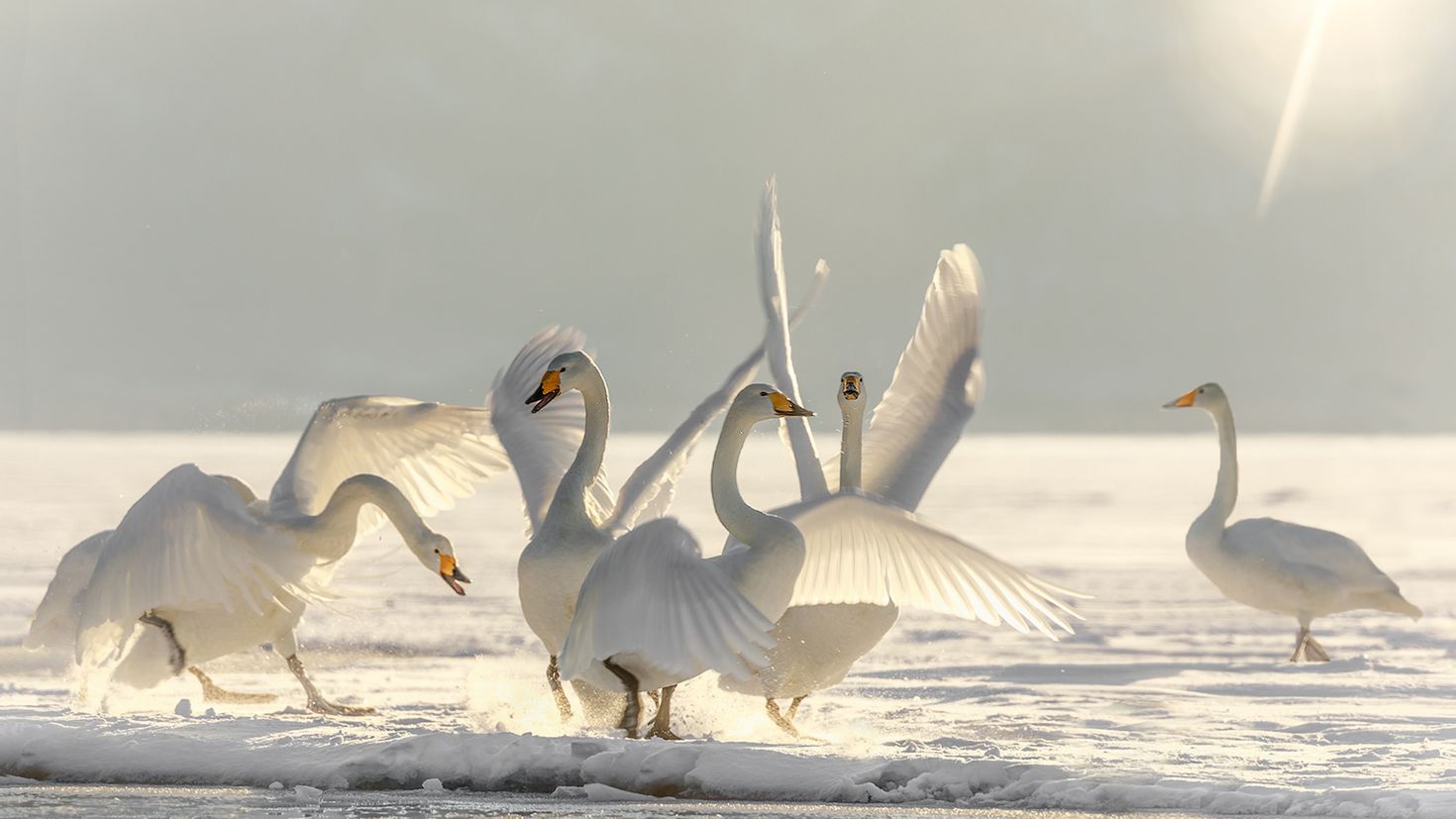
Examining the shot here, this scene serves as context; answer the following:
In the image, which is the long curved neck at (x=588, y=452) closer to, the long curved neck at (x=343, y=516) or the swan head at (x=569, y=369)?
the swan head at (x=569, y=369)

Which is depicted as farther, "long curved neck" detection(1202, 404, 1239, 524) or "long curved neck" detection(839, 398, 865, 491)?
"long curved neck" detection(1202, 404, 1239, 524)

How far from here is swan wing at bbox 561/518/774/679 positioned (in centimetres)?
664

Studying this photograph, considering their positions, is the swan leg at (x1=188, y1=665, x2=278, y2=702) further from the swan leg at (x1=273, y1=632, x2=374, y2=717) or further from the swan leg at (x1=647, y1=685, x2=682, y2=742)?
the swan leg at (x1=647, y1=685, x2=682, y2=742)

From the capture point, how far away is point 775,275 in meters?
9.05

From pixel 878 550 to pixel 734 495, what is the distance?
721 mm

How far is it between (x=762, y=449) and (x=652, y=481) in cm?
7296

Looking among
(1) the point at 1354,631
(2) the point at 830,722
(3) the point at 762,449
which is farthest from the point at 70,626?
(3) the point at 762,449

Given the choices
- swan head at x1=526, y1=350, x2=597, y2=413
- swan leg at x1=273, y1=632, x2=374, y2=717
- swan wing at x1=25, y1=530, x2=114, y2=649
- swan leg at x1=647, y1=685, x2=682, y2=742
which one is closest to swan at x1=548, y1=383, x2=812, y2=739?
swan leg at x1=647, y1=685, x2=682, y2=742

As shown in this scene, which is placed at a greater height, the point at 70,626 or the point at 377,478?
the point at 377,478

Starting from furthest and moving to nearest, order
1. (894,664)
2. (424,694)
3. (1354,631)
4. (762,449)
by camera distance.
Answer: (762,449), (1354,631), (894,664), (424,694)

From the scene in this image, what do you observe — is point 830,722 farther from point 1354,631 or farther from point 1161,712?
point 1354,631

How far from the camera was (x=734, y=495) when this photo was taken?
7.18 metres

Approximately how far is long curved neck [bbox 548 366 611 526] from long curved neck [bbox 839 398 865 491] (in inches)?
42.7

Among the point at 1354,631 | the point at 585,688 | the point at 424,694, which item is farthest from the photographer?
the point at 1354,631
